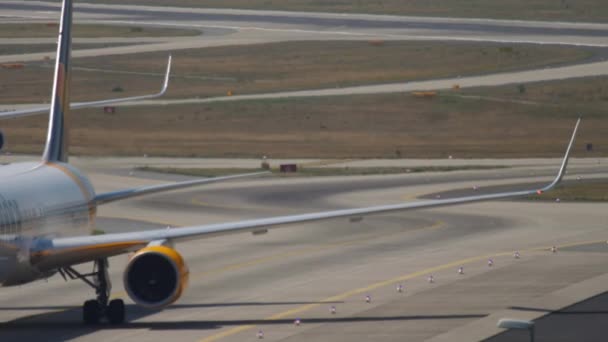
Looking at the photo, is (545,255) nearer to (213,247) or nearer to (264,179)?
(213,247)

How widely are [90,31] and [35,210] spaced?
4488 inches

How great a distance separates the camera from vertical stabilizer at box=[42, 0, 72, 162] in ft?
106

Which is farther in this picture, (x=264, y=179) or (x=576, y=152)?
(x=576, y=152)

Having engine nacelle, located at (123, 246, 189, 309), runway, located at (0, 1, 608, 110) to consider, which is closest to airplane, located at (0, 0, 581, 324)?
engine nacelle, located at (123, 246, 189, 309)

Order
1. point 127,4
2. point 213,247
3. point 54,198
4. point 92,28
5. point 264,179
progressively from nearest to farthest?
point 54,198
point 213,247
point 264,179
point 92,28
point 127,4

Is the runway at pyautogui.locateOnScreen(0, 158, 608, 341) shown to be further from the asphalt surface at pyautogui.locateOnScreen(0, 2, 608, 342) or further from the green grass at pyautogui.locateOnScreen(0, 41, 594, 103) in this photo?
the green grass at pyautogui.locateOnScreen(0, 41, 594, 103)

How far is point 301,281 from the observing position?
36.2 meters

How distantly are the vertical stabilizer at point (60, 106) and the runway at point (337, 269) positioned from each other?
3.70 m

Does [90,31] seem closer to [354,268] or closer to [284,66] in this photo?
[284,66]

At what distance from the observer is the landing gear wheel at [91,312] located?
97.7ft

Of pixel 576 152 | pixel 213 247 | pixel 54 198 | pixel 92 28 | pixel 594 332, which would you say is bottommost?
pixel 594 332

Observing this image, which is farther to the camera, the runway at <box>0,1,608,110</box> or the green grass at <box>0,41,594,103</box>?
the runway at <box>0,1,608,110</box>

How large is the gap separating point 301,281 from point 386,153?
35071 millimetres

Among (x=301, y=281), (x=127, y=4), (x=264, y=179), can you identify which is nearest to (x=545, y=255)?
(x=301, y=281)
